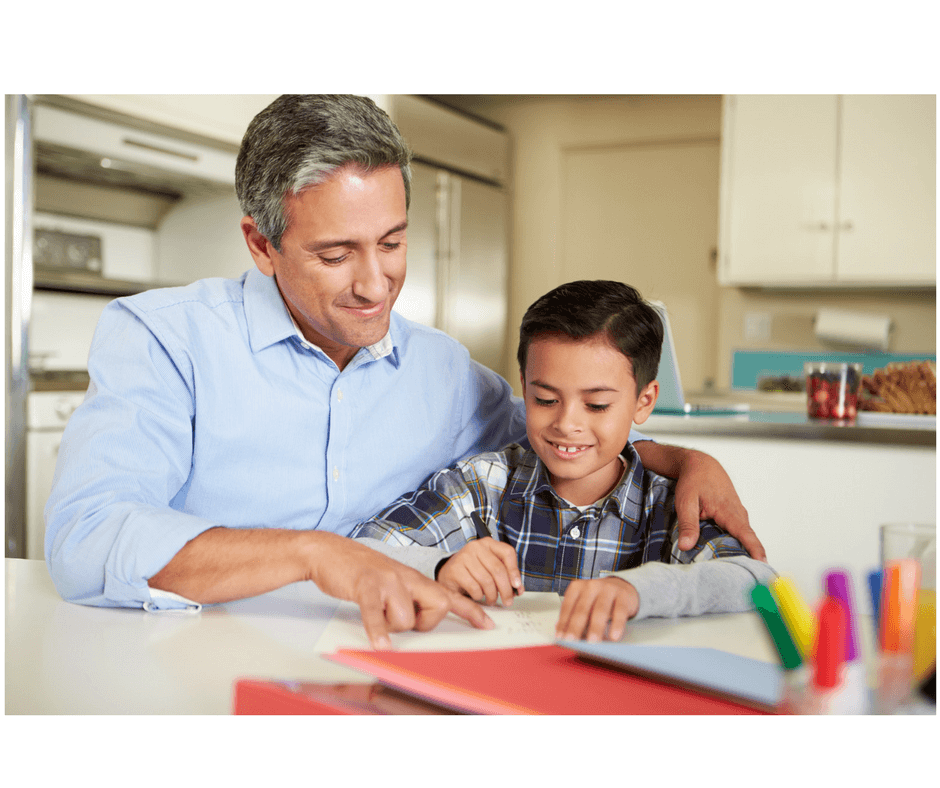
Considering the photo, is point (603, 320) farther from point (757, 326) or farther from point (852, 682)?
point (757, 326)

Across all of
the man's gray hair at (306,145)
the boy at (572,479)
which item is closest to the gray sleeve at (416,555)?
the boy at (572,479)

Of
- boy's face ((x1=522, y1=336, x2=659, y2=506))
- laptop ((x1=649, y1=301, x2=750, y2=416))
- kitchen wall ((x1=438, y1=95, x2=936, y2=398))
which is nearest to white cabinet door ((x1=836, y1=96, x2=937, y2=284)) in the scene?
kitchen wall ((x1=438, y1=95, x2=936, y2=398))

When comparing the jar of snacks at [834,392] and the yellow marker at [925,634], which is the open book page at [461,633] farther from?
the jar of snacks at [834,392]

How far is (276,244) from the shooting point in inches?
37.4

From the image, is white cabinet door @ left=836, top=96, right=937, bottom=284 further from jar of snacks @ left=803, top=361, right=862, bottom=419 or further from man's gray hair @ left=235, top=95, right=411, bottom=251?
man's gray hair @ left=235, top=95, right=411, bottom=251

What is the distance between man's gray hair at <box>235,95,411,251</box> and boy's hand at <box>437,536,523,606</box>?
1.37ft

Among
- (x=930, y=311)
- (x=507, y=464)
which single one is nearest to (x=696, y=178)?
(x=930, y=311)

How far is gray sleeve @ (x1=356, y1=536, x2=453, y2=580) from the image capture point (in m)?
0.85

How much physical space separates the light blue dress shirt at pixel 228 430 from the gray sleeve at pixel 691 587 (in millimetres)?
397

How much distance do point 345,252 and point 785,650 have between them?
59 centimetres

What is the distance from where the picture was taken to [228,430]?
0.99 metres

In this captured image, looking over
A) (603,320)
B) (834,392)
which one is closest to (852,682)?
(603,320)
